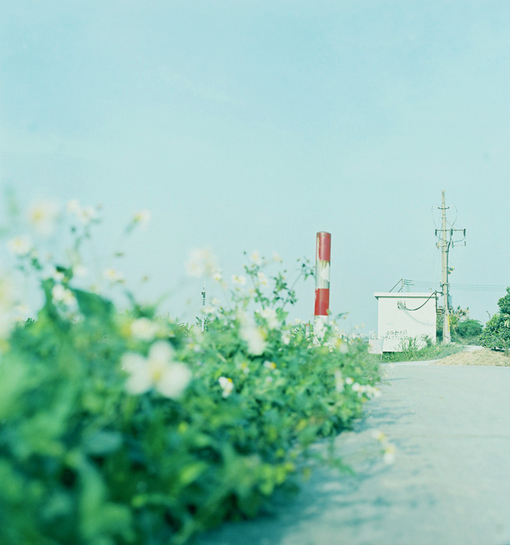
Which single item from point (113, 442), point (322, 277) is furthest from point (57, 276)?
point (322, 277)

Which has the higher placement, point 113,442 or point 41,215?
point 41,215

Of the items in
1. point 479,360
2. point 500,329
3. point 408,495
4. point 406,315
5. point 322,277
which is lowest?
point 408,495

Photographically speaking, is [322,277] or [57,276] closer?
[57,276]

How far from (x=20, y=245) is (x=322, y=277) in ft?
16.4

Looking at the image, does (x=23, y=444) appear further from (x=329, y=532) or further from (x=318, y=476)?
(x=318, y=476)

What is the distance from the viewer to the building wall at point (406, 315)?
23719 mm

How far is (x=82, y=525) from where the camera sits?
1.17 meters

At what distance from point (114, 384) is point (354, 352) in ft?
10.4

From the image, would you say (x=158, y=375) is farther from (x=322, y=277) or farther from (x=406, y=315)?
(x=406, y=315)

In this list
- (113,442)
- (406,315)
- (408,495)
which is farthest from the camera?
(406,315)

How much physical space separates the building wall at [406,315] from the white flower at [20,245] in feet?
73.1

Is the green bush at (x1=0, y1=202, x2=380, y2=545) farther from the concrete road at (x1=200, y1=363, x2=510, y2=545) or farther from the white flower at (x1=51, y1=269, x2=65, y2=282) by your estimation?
the concrete road at (x1=200, y1=363, x2=510, y2=545)

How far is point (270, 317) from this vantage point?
336 centimetres

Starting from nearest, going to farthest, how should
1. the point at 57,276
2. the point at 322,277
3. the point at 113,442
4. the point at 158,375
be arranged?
1. the point at 158,375
2. the point at 113,442
3. the point at 57,276
4. the point at 322,277
